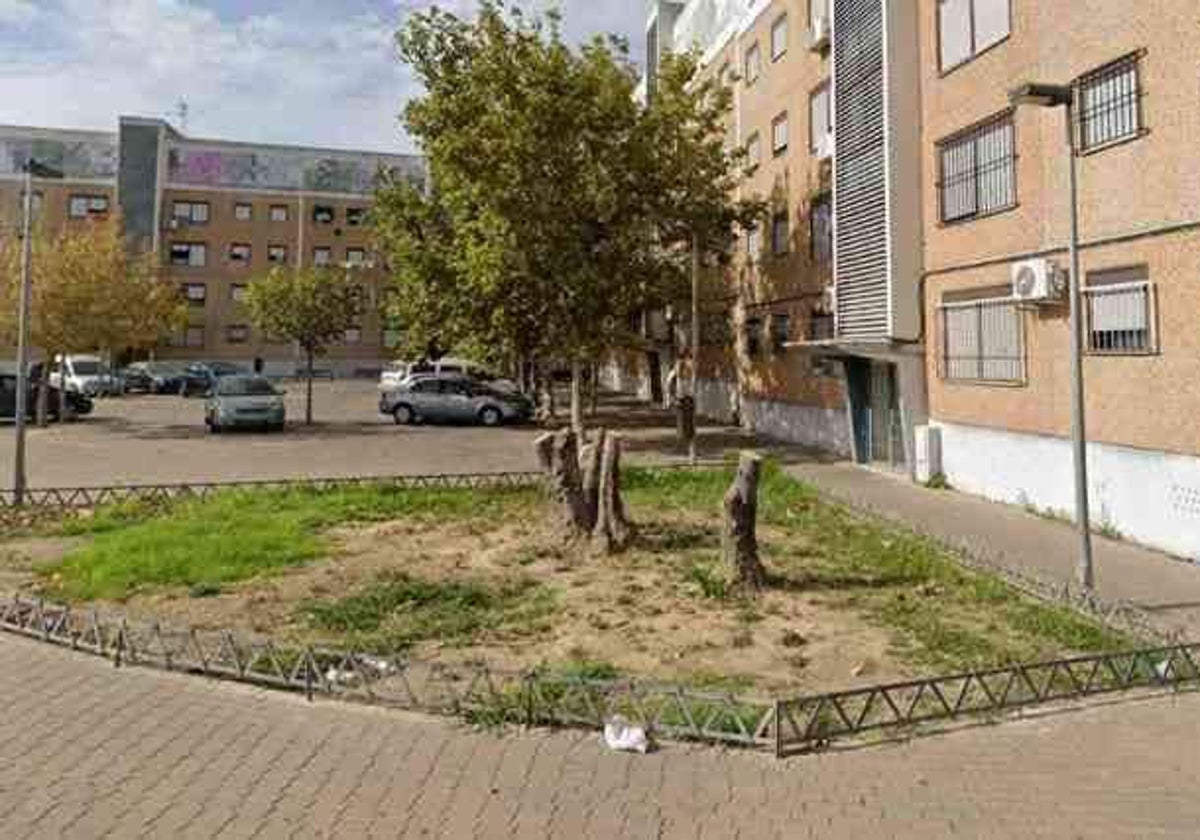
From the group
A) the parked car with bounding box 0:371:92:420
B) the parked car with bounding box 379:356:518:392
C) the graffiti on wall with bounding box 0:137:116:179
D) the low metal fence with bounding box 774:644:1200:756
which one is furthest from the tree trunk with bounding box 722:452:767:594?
the graffiti on wall with bounding box 0:137:116:179

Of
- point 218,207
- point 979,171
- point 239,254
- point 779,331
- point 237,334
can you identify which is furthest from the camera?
point 239,254

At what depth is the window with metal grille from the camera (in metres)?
13.3

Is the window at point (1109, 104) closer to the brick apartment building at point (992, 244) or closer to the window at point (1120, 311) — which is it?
the brick apartment building at point (992, 244)

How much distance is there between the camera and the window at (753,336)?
24734mm

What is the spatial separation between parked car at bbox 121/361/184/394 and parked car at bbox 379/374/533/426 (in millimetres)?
21623

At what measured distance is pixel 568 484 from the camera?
10516mm

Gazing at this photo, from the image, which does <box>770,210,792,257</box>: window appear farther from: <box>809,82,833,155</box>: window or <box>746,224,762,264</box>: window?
<box>809,82,833,155</box>: window

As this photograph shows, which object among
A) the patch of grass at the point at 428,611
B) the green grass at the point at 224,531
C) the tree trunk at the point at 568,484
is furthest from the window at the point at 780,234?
the patch of grass at the point at 428,611

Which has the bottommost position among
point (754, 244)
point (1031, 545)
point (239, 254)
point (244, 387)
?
point (1031, 545)

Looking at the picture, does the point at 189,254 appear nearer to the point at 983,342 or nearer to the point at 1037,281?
the point at 983,342

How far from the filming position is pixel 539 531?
11.3 meters

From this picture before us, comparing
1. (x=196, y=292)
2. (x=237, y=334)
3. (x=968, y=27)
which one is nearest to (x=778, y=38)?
(x=968, y=27)

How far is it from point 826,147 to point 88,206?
5510 centimetres

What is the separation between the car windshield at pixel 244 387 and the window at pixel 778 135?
610 inches
